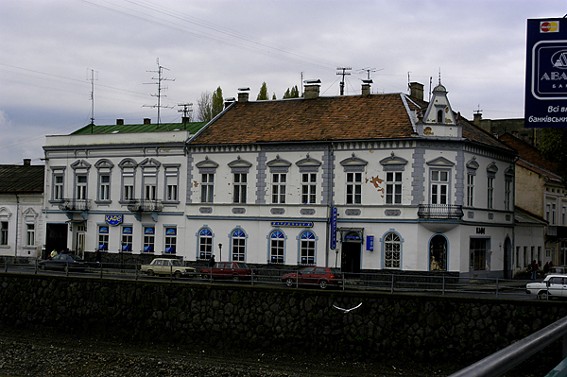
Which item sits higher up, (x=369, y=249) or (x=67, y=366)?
(x=369, y=249)

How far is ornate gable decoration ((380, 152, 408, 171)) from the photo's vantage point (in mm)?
44531

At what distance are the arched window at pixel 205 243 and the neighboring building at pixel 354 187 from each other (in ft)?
0.21

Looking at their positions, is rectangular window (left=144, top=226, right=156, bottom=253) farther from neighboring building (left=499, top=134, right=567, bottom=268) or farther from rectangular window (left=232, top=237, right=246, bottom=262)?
neighboring building (left=499, top=134, right=567, bottom=268)

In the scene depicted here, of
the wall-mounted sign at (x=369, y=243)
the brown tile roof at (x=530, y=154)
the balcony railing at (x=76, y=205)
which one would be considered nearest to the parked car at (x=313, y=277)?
the wall-mounted sign at (x=369, y=243)

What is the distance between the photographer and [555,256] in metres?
58.3

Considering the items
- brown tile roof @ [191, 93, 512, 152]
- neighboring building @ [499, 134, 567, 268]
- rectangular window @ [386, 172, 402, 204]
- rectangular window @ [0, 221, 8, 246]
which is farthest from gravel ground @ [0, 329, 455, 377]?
neighboring building @ [499, 134, 567, 268]

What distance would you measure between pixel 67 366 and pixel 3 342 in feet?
22.3

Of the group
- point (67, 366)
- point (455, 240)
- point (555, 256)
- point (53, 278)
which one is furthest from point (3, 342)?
point (555, 256)

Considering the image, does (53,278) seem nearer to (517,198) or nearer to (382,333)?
(382,333)

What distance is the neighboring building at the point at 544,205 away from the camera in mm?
54156

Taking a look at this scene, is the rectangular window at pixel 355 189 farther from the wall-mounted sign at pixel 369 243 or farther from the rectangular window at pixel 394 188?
the wall-mounted sign at pixel 369 243

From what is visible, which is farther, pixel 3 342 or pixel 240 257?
pixel 240 257

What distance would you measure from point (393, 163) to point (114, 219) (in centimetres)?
1928

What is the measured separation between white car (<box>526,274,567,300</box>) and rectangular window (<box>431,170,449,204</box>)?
35.9 ft
